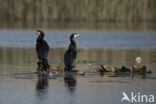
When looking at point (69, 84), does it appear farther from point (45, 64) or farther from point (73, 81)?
point (45, 64)

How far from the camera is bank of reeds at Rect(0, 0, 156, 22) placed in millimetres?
48375

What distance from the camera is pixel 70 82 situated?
48.1 ft

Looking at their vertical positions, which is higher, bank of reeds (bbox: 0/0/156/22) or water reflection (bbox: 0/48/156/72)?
bank of reeds (bbox: 0/0/156/22)

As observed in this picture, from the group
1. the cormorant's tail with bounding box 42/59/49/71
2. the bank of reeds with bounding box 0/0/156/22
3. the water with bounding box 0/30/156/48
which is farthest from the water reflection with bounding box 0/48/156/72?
the bank of reeds with bounding box 0/0/156/22

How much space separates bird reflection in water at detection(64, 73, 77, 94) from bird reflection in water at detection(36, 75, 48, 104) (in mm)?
433

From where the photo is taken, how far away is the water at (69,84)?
1220cm

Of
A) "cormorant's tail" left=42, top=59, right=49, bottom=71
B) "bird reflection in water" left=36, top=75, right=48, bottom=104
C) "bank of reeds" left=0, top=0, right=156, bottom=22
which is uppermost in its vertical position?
"bank of reeds" left=0, top=0, right=156, bottom=22

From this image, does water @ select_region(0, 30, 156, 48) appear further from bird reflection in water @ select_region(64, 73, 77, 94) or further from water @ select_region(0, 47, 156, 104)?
bird reflection in water @ select_region(64, 73, 77, 94)

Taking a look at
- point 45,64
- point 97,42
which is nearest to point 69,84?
point 45,64

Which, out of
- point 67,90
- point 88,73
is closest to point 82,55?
point 88,73

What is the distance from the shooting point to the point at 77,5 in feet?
162

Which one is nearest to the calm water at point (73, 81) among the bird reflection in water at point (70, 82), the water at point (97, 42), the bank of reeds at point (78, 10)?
the bird reflection in water at point (70, 82)

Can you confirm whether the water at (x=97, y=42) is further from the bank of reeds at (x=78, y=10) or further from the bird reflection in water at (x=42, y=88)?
the bank of reeds at (x=78, y=10)

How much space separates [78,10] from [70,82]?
34.7 metres
